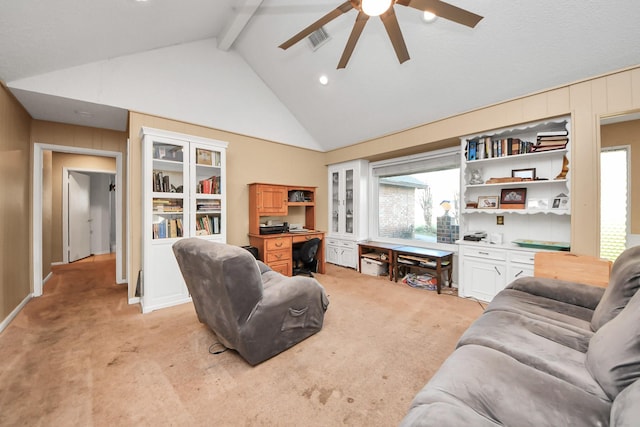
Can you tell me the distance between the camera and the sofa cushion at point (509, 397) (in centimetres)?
85

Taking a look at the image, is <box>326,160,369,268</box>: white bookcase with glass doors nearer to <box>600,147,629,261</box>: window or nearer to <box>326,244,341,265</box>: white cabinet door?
<box>326,244,341,265</box>: white cabinet door

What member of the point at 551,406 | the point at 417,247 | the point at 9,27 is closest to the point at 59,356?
the point at 9,27

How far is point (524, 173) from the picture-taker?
10.5ft

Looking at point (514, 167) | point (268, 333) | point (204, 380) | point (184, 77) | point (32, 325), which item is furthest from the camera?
point (184, 77)

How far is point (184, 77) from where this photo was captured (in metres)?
3.56

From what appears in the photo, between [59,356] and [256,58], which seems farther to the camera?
[256,58]

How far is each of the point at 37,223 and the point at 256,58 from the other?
4.00 metres

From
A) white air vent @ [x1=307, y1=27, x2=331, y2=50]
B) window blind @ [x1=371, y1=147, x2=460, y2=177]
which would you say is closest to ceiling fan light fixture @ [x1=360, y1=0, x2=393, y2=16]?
white air vent @ [x1=307, y1=27, x2=331, y2=50]

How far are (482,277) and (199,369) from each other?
3430 mm

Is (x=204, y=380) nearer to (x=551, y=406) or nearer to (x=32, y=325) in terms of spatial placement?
(x=551, y=406)

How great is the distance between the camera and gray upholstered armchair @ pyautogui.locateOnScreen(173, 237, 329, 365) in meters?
1.81

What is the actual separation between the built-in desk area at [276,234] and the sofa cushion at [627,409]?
12.1ft

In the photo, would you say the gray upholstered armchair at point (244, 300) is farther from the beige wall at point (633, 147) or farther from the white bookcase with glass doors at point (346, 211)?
the beige wall at point (633, 147)

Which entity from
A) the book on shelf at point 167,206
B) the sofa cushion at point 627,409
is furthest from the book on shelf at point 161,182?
the sofa cushion at point 627,409
